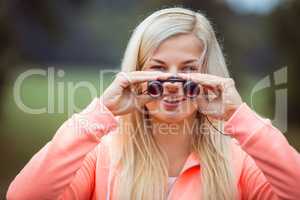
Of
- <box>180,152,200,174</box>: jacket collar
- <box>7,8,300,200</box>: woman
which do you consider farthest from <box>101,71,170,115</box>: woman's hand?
<box>180,152,200,174</box>: jacket collar

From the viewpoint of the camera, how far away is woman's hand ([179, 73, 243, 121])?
859mm

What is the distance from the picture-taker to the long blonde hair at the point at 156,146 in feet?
2.85

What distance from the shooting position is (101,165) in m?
0.87

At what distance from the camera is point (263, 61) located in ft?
6.63

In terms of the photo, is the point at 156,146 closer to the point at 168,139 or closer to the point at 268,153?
the point at 168,139

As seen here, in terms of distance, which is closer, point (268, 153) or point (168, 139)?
point (268, 153)

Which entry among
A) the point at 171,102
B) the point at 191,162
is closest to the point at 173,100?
the point at 171,102

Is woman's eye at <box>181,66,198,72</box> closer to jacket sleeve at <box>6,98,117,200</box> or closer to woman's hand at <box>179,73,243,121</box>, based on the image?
woman's hand at <box>179,73,243,121</box>

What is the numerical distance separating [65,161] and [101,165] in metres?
0.09

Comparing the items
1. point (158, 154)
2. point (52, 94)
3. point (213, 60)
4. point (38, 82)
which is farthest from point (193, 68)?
point (38, 82)

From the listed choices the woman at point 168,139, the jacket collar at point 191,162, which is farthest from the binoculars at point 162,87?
the jacket collar at point 191,162

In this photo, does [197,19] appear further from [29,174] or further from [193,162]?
[29,174]

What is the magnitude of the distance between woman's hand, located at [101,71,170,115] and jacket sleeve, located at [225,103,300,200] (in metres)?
0.14

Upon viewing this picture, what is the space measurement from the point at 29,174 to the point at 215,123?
0.33m
